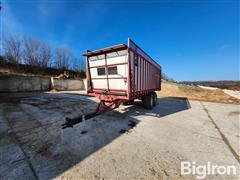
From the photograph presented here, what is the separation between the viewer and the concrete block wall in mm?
13438

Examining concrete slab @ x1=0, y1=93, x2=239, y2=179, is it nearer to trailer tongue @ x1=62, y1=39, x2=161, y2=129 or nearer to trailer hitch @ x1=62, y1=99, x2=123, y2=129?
trailer hitch @ x1=62, y1=99, x2=123, y2=129

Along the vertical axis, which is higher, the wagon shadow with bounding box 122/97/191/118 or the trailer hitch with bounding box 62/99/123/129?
the trailer hitch with bounding box 62/99/123/129

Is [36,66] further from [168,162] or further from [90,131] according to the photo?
[168,162]

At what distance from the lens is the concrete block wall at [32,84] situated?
13.4m

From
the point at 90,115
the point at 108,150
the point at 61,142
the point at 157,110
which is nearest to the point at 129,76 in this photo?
the point at 90,115

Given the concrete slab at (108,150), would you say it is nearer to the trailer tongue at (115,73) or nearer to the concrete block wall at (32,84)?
the trailer tongue at (115,73)

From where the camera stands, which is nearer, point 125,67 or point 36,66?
point 125,67

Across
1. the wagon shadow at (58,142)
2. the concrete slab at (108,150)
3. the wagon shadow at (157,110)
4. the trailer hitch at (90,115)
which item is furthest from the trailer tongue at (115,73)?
the wagon shadow at (157,110)

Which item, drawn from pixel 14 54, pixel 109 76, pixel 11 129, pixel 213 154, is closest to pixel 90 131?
pixel 109 76

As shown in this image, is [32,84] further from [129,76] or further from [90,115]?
[129,76]

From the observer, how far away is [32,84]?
15875 mm

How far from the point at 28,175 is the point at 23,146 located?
118 centimetres

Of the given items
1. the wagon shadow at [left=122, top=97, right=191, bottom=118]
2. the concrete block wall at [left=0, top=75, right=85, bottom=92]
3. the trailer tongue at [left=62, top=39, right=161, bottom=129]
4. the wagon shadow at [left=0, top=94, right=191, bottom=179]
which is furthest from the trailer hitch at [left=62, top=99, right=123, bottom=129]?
the concrete block wall at [left=0, top=75, right=85, bottom=92]

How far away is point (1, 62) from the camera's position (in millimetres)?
17672
